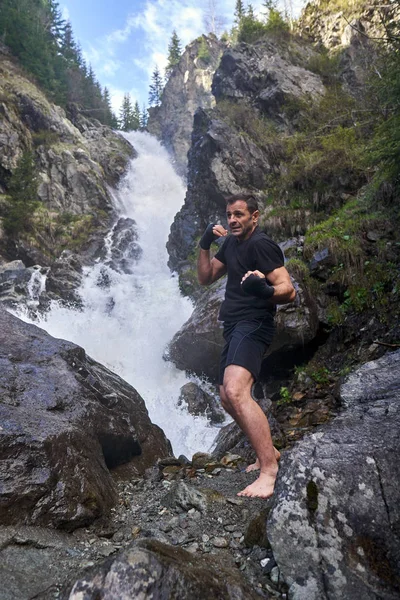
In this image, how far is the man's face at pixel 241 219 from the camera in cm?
363

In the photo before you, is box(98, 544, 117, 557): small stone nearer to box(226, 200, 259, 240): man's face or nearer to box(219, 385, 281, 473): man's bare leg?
box(219, 385, 281, 473): man's bare leg

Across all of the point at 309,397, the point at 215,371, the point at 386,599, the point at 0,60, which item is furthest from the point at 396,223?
the point at 0,60

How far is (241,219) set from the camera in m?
3.64

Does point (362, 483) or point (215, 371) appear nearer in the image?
point (362, 483)

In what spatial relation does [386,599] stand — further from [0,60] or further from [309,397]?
[0,60]

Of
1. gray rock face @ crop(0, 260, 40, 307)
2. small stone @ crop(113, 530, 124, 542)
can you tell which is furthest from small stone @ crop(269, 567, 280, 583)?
gray rock face @ crop(0, 260, 40, 307)

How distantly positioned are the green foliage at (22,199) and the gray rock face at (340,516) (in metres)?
23.0

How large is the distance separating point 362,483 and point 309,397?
4004 mm

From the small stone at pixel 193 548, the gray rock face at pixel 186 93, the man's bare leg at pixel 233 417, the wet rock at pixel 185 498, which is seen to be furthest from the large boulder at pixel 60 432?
the gray rock face at pixel 186 93

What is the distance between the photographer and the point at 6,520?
228 cm

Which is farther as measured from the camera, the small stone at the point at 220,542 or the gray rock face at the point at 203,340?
the gray rock face at the point at 203,340

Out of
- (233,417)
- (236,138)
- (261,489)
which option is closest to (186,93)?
(236,138)

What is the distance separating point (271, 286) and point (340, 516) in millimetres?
1881

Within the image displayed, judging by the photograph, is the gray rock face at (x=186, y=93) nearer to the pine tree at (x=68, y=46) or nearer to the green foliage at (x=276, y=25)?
the pine tree at (x=68, y=46)
